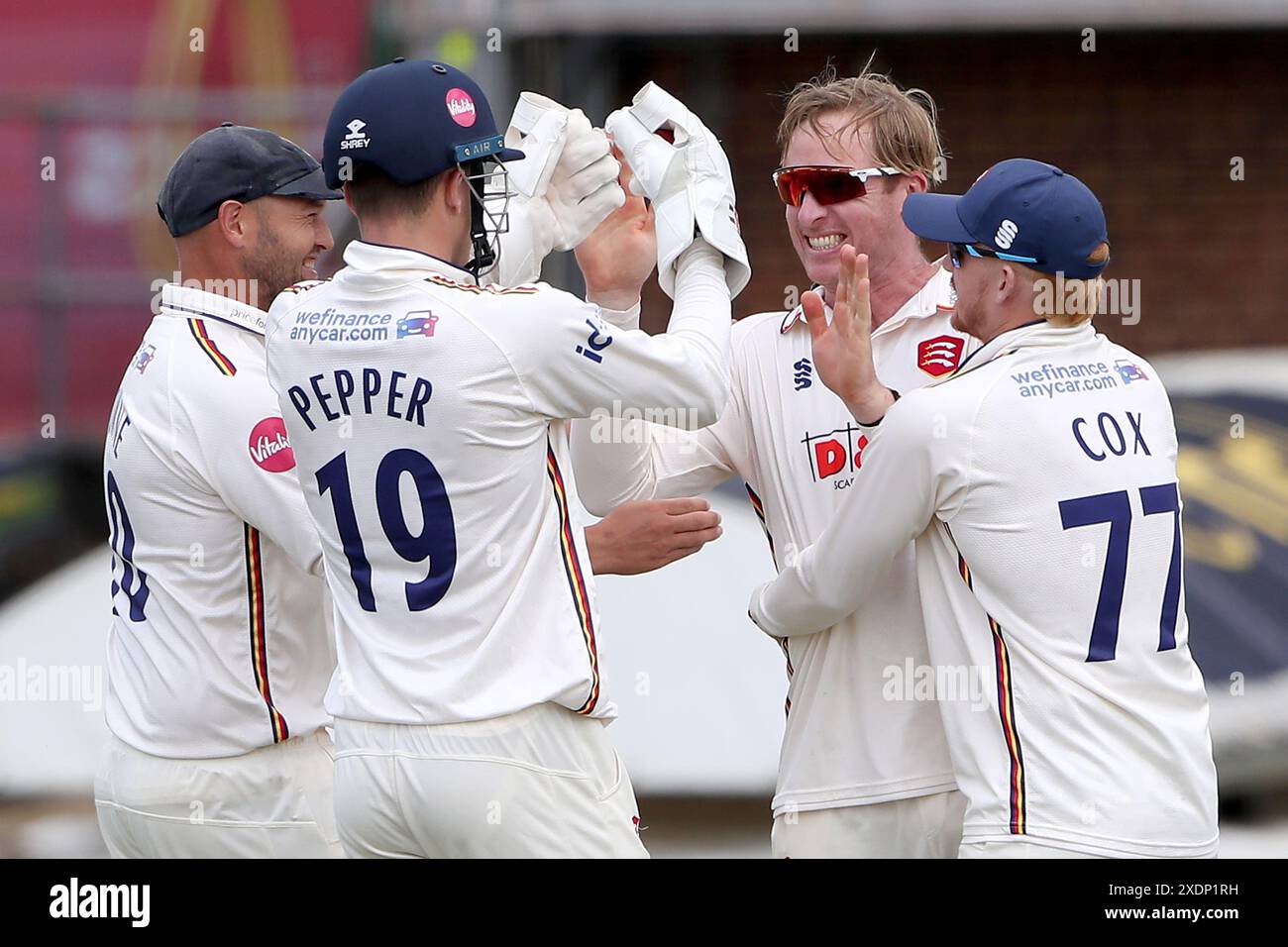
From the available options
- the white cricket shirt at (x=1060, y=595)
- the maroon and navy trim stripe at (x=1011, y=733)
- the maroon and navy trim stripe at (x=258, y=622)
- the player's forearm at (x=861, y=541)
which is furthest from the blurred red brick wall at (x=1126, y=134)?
the maroon and navy trim stripe at (x=1011, y=733)

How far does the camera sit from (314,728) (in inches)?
116

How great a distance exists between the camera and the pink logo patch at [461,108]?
2490mm

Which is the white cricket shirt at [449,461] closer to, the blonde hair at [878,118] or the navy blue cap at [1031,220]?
the navy blue cap at [1031,220]

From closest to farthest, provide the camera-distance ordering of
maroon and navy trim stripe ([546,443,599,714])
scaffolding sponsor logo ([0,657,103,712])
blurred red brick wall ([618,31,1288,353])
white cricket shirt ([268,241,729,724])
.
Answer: white cricket shirt ([268,241,729,724]) < maroon and navy trim stripe ([546,443,599,714]) < scaffolding sponsor logo ([0,657,103,712]) < blurred red brick wall ([618,31,1288,353])

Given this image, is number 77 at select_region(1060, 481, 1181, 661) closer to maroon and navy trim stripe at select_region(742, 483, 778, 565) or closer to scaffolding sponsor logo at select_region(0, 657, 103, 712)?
maroon and navy trim stripe at select_region(742, 483, 778, 565)

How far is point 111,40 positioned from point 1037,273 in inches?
259

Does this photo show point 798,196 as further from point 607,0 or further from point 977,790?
point 607,0

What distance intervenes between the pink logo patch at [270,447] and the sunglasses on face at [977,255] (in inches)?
45.9

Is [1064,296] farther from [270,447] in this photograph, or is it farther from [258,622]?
[258,622]

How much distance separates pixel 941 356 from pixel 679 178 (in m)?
0.57

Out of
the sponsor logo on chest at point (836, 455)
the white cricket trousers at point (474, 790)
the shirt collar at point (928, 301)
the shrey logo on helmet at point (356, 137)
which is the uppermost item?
the shrey logo on helmet at point (356, 137)

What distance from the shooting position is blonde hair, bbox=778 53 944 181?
2.97m

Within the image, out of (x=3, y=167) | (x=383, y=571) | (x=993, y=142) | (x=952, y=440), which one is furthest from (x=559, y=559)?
(x=3, y=167)
